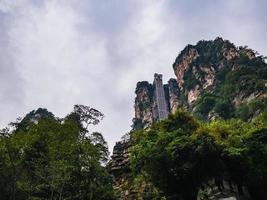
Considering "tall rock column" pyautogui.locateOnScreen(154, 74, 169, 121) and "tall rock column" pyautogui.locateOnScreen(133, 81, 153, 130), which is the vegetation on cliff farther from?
"tall rock column" pyautogui.locateOnScreen(133, 81, 153, 130)

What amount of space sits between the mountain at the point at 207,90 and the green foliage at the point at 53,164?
4.74 metres

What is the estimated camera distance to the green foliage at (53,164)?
20.2 metres

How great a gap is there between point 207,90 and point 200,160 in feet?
158

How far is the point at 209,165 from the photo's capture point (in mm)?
20031

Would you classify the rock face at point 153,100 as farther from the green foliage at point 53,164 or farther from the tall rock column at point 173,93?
the green foliage at point 53,164

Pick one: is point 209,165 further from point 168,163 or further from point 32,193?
point 32,193

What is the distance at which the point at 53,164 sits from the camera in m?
20.1

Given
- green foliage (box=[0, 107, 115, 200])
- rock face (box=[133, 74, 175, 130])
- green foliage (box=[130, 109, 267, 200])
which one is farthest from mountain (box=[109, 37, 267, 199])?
green foliage (box=[130, 109, 267, 200])

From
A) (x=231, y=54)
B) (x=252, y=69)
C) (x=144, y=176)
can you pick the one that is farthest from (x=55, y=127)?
(x=231, y=54)

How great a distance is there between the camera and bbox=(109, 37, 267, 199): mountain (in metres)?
33.3

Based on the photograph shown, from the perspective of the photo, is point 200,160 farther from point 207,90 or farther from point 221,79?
point 207,90

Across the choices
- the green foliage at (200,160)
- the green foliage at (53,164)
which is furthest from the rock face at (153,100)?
the green foliage at (200,160)

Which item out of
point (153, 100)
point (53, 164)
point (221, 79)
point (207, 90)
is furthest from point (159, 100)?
point (53, 164)

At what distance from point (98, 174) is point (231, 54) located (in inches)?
2019
